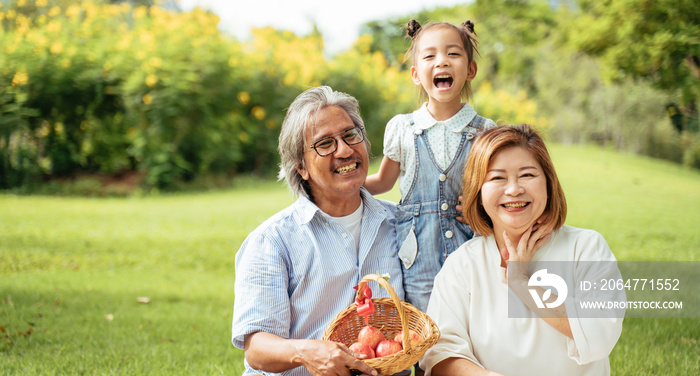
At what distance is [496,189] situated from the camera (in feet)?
7.80

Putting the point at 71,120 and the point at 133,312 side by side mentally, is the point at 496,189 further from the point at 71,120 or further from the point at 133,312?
the point at 71,120

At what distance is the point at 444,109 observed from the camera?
3117mm

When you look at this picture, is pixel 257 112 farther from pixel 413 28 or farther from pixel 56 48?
pixel 413 28

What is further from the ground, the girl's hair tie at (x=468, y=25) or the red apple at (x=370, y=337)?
the girl's hair tie at (x=468, y=25)

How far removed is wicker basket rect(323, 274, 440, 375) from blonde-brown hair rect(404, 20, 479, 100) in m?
1.38

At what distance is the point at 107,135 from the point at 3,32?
2872 millimetres

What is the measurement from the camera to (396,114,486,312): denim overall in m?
2.80

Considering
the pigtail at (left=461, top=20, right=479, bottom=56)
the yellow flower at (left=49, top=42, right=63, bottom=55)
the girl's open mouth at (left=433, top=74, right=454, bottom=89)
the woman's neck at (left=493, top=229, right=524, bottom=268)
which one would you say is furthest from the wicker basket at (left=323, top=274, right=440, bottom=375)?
the yellow flower at (left=49, top=42, right=63, bottom=55)

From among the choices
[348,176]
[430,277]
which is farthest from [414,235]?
[348,176]

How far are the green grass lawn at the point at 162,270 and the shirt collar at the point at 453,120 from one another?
187cm

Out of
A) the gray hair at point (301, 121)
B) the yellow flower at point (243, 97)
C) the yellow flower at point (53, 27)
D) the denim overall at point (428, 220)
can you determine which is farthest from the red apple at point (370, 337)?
the yellow flower at point (53, 27)

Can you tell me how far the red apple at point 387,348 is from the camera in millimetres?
2191

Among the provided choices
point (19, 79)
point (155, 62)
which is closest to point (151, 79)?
point (155, 62)

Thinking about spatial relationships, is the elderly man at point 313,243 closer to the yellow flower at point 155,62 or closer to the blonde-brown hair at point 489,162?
the blonde-brown hair at point 489,162
